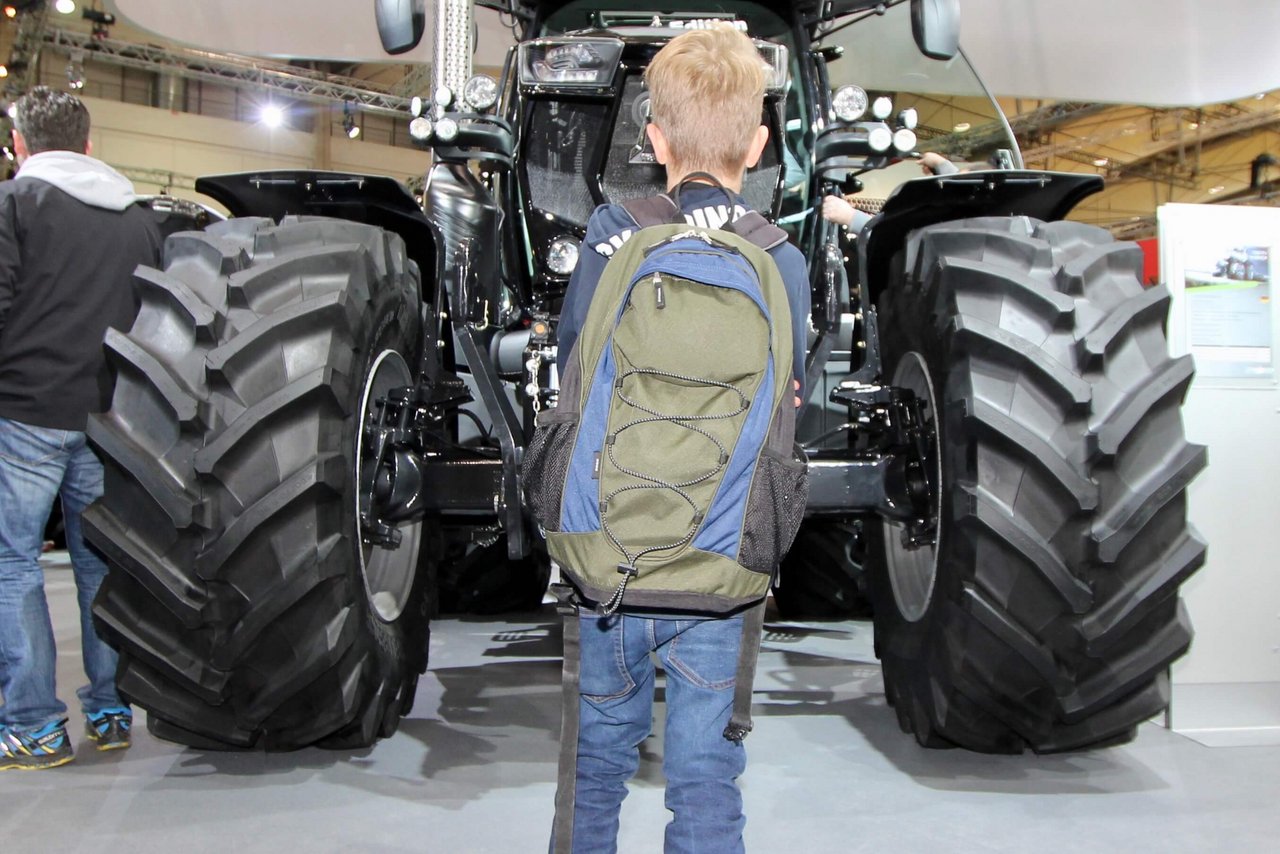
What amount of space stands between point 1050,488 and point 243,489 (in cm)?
174

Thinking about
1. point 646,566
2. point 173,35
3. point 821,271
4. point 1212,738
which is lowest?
point 1212,738

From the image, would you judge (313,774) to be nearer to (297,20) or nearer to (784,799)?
(784,799)

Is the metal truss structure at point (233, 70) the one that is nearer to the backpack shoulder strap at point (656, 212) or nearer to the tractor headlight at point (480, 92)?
the tractor headlight at point (480, 92)

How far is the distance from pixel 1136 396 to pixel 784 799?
4.07 feet

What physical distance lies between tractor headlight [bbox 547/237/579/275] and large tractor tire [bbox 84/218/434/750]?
865 mm

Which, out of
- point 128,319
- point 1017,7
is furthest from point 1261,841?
point 1017,7

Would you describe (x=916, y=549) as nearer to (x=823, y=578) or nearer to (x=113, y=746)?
(x=823, y=578)

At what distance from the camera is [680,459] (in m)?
1.75

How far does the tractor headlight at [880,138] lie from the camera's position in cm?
346

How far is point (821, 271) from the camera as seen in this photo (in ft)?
13.2

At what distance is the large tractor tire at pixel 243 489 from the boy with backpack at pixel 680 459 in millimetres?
903

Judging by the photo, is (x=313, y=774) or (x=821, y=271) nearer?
(x=313, y=774)

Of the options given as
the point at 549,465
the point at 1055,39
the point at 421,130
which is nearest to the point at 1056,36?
the point at 1055,39

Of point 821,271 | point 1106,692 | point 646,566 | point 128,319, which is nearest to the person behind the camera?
point 646,566
